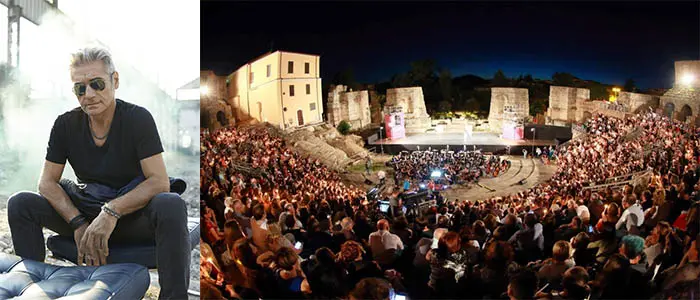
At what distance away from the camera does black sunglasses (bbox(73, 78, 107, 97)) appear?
3.47 meters

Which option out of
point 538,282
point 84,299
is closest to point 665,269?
point 538,282

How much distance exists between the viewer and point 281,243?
11.8 ft

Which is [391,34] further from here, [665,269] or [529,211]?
[665,269]

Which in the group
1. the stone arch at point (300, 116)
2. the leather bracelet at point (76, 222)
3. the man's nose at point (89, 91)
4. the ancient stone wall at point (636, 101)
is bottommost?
the leather bracelet at point (76, 222)

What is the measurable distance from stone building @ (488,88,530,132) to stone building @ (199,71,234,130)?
5.65ft

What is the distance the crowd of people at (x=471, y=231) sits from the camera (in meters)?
3.40

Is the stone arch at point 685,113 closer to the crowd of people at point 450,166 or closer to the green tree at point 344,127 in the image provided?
the crowd of people at point 450,166

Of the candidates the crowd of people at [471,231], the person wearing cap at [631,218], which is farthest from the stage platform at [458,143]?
the person wearing cap at [631,218]

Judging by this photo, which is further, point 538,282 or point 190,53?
point 190,53

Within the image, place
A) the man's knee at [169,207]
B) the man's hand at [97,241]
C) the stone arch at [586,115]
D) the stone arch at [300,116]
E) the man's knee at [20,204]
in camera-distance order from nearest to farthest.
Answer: the man's knee at [169,207] < the man's hand at [97,241] < the man's knee at [20,204] < the stone arch at [586,115] < the stone arch at [300,116]

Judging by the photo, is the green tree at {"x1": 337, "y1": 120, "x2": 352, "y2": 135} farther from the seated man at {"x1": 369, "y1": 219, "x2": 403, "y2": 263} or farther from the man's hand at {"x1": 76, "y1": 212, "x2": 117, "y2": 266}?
the man's hand at {"x1": 76, "y1": 212, "x2": 117, "y2": 266}

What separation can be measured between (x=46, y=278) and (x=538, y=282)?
2.85 meters

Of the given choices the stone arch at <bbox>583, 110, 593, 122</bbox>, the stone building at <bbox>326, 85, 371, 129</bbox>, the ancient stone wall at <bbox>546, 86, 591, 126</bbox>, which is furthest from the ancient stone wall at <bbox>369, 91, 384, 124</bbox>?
the stone arch at <bbox>583, 110, 593, 122</bbox>

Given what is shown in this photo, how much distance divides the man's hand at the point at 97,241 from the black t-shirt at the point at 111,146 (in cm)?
30
